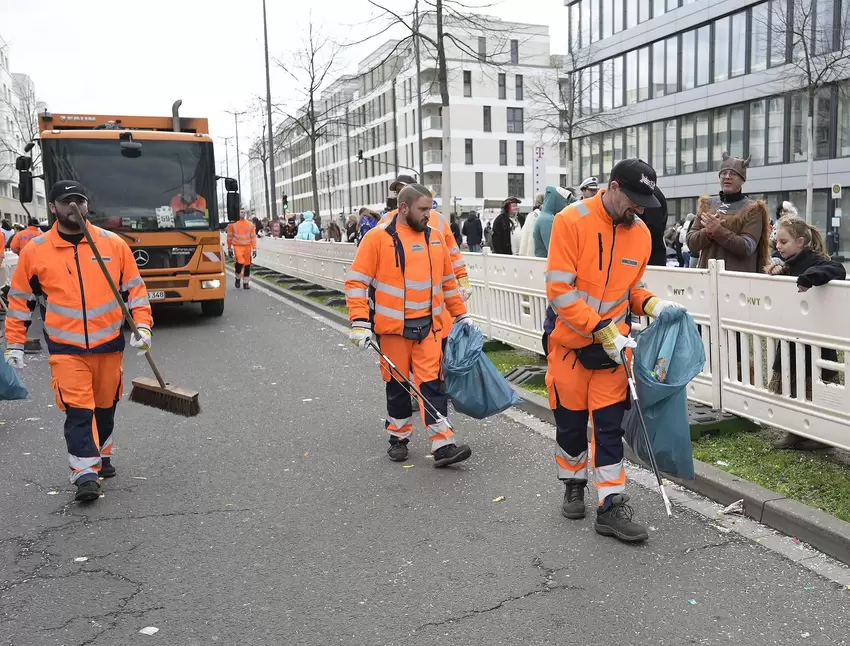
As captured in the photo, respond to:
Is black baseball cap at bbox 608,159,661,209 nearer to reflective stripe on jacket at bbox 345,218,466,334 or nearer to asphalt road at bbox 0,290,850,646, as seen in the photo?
asphalt road at bbox 0,290,850,646

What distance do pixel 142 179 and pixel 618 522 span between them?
10.3 m

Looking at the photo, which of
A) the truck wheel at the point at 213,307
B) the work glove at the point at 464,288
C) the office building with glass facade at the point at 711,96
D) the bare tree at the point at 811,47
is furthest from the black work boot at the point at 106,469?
the office building with glass facade at the point at 711,96

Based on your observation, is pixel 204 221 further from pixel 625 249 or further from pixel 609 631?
pixel 609 631

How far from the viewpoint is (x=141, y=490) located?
5395mm

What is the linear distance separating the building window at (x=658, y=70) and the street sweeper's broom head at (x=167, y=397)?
121ft

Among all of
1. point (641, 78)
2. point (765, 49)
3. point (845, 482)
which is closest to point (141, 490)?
point (845, 482)

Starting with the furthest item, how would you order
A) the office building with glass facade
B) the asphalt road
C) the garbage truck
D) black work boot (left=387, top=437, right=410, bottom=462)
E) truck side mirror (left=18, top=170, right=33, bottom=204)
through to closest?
the office building with glass facade < the garbage truck < truck side mirror (left=18, top=170, right=33, bottom=204) < black work boot (left=387, top=437, right=410, bottom=462) < the asphalt road

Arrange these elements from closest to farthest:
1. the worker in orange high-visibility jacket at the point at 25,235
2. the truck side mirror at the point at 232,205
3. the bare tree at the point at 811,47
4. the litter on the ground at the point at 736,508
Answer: the litter on the ground at the point at 736,508 < the truck side mirror at the point at 232,205 < the worker in orange high-visibility jacket at the point at 25,235 < the bare tree at the point at 811,47

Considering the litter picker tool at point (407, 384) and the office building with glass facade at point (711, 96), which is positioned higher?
the office building with glass facade at point (711, 96)

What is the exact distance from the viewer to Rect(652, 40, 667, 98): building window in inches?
1515

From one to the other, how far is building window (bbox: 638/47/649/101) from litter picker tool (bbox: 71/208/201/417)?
37650 millimetres

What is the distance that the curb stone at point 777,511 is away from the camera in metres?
4.03

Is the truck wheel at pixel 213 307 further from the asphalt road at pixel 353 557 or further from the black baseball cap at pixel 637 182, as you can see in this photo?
the black baseball cap at pixel 637 182

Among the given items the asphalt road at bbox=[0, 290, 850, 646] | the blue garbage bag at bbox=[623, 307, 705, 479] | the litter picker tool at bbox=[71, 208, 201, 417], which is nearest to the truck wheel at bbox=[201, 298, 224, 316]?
the asphalt road at bbox=[0, 290, 850, 646]
